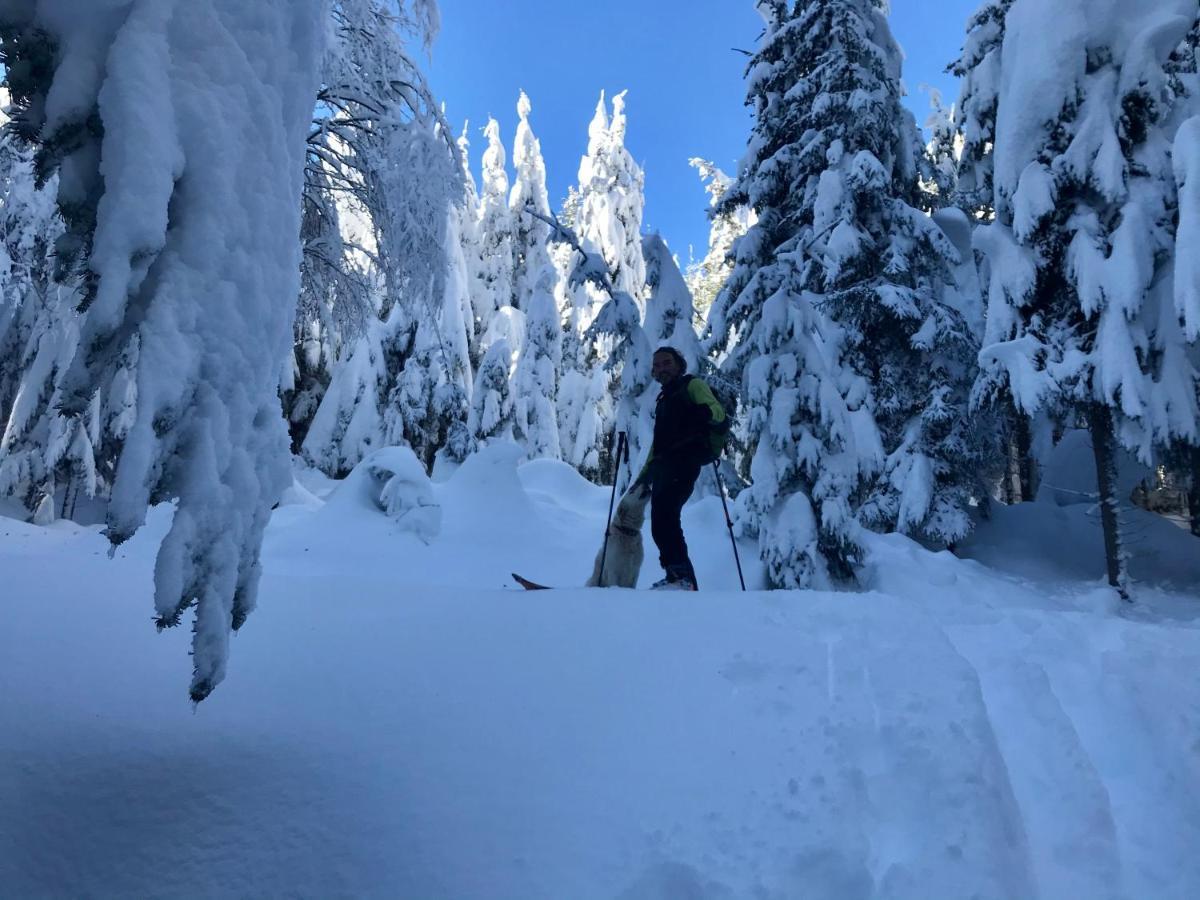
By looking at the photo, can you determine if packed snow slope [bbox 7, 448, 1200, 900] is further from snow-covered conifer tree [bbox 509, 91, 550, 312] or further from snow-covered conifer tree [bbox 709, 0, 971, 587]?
snow-covered conifer tree [bbox 509, 91, 550, 312]

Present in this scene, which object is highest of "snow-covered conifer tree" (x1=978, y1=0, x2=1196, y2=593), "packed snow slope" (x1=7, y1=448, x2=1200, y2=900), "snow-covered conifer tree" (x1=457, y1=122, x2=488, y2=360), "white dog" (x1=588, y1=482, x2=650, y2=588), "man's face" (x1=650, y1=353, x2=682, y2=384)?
"snow-covered conifer tree" (x1=457, y1=122, x2=488, y2=360)

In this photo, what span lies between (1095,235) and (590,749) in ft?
32.2

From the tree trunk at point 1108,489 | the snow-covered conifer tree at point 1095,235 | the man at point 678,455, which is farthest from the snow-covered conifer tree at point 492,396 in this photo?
the man at point 678,455

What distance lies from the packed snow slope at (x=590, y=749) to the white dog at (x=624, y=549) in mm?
1365

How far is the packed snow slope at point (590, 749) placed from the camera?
6.03ft

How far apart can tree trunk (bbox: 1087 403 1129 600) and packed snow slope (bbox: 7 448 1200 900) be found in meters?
5.56

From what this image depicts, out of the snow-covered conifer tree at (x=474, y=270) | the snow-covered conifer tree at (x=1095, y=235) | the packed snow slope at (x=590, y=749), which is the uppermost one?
the snow-covered conifer tree at (x=474, y=270)

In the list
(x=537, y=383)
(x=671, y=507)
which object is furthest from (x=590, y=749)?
(x=537, y=383)

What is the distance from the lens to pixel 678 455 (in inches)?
195

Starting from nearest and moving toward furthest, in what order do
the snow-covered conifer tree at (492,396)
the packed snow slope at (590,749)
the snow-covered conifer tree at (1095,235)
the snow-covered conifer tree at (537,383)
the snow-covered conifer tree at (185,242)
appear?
the snow-covered conifer tree at (185,242) < the packed snow slope at (590,749) < the snow-covered conifer tree at (1095,235) < the snow-covered conifer tree at (492,396) < the snow-covered conifer tree at (537,383)

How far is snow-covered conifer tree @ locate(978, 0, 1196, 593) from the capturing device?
820 centimetres

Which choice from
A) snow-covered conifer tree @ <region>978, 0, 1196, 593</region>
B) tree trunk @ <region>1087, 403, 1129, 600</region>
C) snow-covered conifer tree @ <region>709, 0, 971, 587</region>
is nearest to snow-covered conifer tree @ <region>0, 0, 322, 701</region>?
snow-covered conifer tree @ <region>709, 0, 971, 587</region>

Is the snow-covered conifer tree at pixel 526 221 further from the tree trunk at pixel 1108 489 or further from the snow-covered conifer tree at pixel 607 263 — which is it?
the tree trunk at pixel 1108 489

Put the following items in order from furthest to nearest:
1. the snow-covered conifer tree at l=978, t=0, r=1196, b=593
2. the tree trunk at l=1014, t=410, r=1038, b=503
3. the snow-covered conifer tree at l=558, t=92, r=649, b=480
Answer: the snow-covered conifer tree at l=558, t=92, r=649, b=480 → the tree trunk at l=1014, t=410, r=1038, b=503 → the snow-covered conifer tree at l=978, t=0, r=1196, b=593
